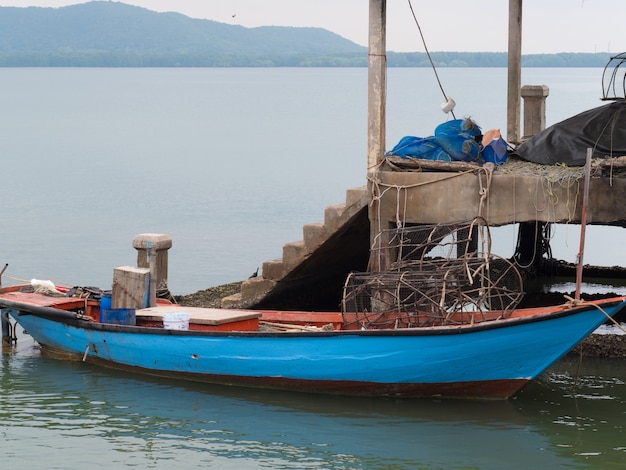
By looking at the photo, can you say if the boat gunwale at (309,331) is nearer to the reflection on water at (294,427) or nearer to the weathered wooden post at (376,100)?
the reflection on water at (294,427)

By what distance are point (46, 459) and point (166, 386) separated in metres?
2.80

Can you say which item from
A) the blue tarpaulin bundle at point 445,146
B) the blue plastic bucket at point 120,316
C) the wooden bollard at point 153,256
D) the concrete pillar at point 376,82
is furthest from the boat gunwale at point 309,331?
the blue tarpaulin bundle at point 445,146

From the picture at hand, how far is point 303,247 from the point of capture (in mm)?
18875

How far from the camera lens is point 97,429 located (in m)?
15.9

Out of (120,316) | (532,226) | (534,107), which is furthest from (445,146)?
(534,107)

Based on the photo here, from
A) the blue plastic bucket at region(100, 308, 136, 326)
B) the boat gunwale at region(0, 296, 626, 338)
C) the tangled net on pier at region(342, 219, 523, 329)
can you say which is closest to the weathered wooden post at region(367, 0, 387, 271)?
the tangled net on pier at region(342, 219, 523, 329)

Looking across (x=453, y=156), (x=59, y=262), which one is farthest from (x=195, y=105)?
(x=453, y=156)

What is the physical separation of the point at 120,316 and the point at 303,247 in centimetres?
316

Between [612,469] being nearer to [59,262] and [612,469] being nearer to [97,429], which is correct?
[97,429]

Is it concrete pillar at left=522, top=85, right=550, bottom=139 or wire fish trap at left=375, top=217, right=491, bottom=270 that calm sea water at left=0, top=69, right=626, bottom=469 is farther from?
concrete pillar at left=522, top=85, right=550, bottom=139

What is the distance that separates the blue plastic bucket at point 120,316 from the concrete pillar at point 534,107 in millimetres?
10710

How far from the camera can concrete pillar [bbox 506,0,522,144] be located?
23.4 meters

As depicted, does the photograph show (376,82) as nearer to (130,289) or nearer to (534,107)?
(130,289)

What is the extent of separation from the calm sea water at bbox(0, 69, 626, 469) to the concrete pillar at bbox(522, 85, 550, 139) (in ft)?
25.7
